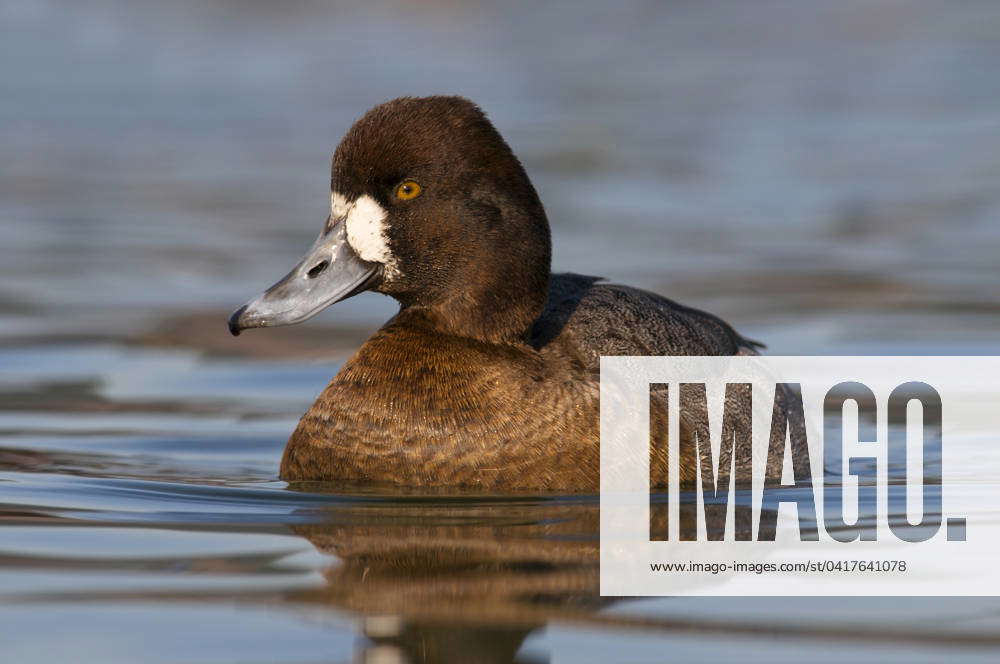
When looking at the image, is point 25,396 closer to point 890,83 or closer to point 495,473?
point 495,473

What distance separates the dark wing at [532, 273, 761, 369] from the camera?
22.0 feet

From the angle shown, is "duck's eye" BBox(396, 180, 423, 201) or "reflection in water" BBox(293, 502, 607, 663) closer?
"reflection in water" BBox(293, 502, 607, 663)

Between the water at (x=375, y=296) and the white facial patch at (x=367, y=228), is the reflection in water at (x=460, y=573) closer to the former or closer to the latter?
the water at (x=375, y=296)

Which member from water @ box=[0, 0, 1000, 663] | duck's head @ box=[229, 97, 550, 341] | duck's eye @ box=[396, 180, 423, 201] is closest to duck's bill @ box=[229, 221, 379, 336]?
duck's head @ box=[229, 97, 550, 341]

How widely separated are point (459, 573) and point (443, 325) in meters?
1.62

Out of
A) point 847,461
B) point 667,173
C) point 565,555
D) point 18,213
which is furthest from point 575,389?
point 667,173

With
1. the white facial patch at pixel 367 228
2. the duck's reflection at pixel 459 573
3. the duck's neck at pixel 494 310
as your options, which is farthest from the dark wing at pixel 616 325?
the duck's reflection at pixel 459 573

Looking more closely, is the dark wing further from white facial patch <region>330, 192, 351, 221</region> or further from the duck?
white facial patch <region>330, 192, 351, 221</region>

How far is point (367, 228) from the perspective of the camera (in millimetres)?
6484

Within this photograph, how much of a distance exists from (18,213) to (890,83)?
10901mm

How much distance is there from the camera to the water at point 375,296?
4734mm

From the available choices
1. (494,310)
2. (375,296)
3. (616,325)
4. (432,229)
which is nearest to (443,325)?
(494,310)

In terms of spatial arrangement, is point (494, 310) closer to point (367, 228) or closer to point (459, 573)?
point (367, 228)

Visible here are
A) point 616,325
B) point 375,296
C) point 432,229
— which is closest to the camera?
point 432,229
